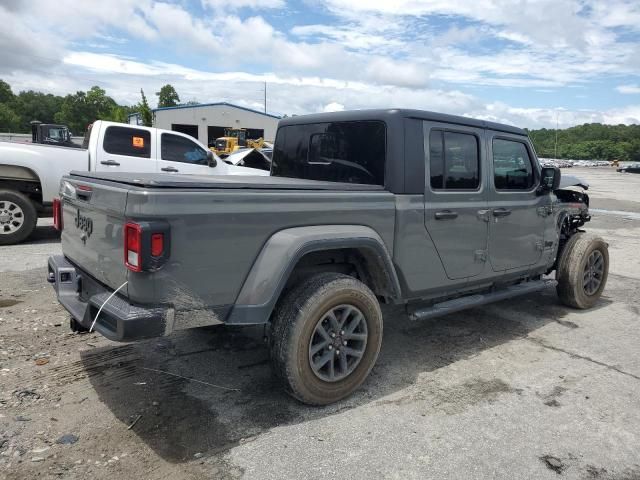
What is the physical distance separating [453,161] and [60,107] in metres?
131

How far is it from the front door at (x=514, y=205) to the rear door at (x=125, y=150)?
6.05 m

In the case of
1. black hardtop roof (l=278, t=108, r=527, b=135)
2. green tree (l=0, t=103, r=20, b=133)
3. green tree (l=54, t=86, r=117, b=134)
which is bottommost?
black hardtop roof (l=278, t=108, r=527, b=135)

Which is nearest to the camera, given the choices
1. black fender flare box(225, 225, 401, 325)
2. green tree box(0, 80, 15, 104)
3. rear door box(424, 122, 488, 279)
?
black fender flare box(225, 225, 401, 325)

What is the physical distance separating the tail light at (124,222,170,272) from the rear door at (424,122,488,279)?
6.47 ft

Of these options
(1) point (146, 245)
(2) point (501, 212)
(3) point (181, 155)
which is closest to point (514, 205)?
(2) point (501, 212)

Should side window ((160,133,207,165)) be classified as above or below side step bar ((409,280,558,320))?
above

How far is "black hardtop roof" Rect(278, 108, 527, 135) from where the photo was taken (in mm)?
3803

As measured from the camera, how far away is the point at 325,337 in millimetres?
3320

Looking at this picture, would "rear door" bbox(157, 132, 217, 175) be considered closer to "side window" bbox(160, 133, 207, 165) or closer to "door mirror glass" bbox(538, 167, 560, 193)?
"side window" bbox(160, 133, 207, 165)

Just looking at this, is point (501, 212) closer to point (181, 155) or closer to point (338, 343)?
point (338, 343)

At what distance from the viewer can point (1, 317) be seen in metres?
4.78

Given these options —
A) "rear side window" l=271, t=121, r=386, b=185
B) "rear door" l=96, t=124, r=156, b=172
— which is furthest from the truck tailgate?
"rear door" l=96, t=124, r=156, b=172

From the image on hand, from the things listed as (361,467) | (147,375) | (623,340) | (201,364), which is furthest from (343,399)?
(623,340)

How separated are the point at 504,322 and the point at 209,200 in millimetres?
3736
